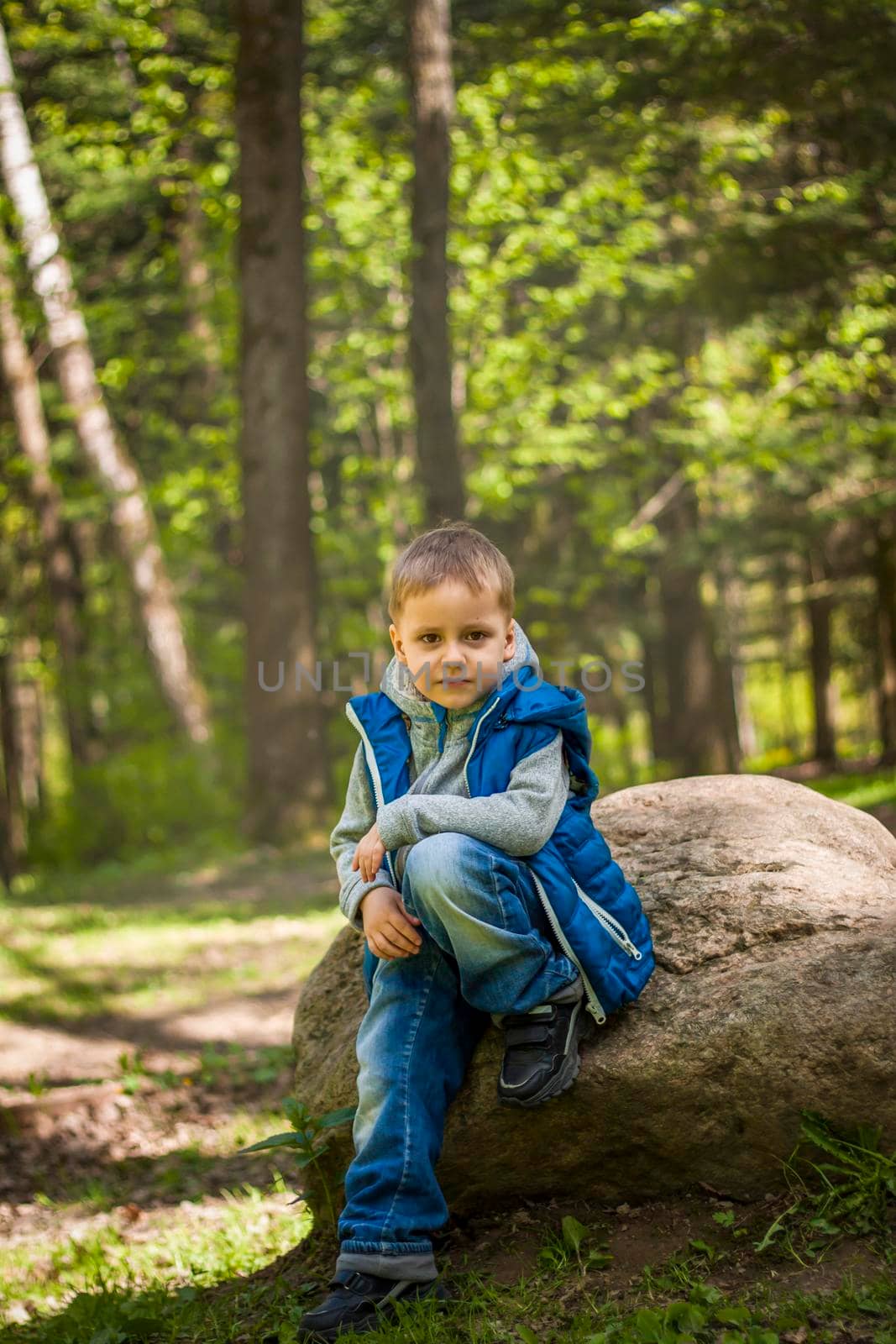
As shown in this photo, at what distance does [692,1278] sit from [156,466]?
18.3 m

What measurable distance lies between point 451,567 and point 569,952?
1.08 metres

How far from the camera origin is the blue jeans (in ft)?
9.70

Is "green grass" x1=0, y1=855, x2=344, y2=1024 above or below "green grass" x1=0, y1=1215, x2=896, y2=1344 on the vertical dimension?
below

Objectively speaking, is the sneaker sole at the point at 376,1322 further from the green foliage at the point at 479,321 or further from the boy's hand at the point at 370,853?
the green foliage at the point at 479,321

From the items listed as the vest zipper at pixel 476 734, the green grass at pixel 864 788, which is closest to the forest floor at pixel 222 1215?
the vest zipper at pixel 476 734

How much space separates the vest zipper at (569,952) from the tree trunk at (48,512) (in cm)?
1404

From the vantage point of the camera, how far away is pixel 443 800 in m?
3.10

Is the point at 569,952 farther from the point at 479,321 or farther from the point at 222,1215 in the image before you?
the point at 479,321

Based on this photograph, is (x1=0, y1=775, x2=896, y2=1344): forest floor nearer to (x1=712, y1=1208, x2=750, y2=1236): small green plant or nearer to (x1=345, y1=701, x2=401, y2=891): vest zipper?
(x1=712, y1=1208, x2=750, y2=1236): small green plant

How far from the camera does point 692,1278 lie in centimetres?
290

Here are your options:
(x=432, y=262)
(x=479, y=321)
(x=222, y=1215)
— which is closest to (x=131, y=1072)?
(x=222, y=1215)

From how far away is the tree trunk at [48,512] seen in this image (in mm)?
16219

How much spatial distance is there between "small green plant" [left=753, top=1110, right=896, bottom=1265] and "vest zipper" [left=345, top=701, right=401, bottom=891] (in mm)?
1250

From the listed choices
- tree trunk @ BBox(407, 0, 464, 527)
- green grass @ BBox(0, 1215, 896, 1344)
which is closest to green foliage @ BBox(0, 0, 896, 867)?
tree trunk @ BBox(407, 0, 464, 527)
